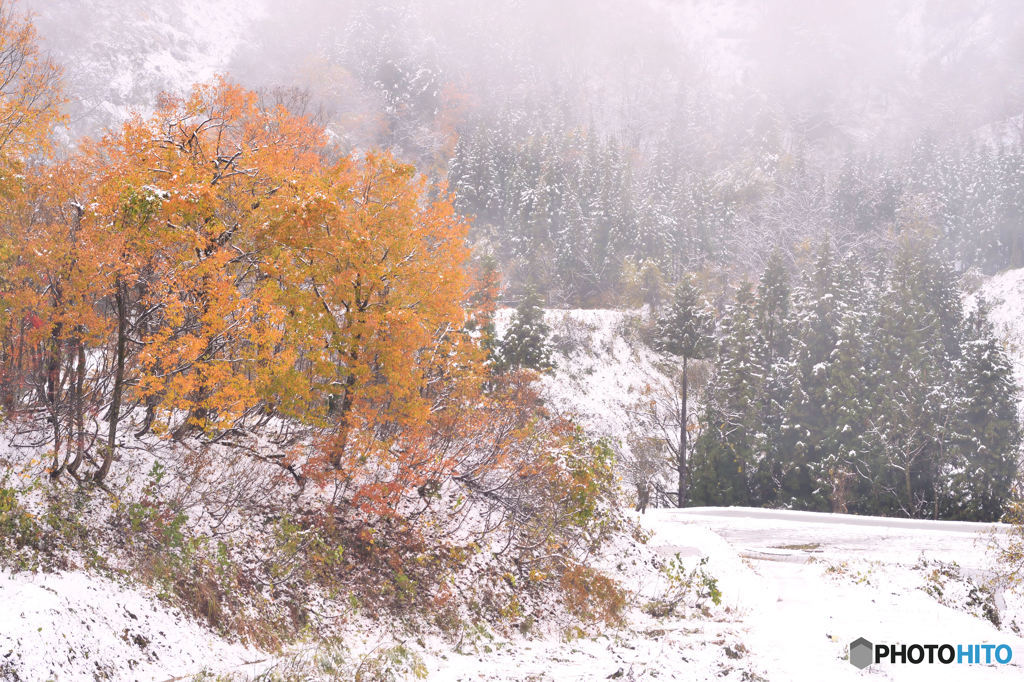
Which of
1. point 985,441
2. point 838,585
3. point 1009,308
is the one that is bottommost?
point 838,585

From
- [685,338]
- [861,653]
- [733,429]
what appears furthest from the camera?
[685,338]

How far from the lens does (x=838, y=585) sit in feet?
47.2

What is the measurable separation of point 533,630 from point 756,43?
159 metres

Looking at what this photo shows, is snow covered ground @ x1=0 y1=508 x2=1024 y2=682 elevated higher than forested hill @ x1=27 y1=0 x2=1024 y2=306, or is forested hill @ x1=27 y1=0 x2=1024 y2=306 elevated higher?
forested hill @ x1=27 y1=0 x2=1024 y2=306

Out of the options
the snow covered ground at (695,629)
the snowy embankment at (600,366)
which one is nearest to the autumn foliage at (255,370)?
the snow covered ground at (695,629)

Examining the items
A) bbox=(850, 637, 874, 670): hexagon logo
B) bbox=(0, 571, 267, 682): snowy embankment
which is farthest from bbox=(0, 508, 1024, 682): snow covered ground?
bbox=(850, 637, 874, 670): hexagon logo

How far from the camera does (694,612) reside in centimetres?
1312

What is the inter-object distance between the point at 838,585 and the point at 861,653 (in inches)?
222

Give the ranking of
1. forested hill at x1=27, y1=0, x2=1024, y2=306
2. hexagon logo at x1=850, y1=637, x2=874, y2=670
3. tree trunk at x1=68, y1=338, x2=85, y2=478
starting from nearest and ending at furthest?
1. hexagon logo at x1=850, y1=637, x2=874, y2=670
2. tree trunk at x1=68, y1=338, x2=85, y2=478
3. forested hill at x1=27, y1=0, x2=1024, y2=306

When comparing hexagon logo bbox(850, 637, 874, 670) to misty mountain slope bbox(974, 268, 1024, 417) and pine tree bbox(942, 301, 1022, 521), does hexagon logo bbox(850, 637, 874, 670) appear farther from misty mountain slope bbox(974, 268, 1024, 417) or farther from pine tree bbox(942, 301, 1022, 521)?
misty mountain slope bbox(974, 268, 1024, 417)

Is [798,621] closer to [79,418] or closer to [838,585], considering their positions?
[838,585]

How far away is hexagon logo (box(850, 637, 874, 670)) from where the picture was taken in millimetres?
9016

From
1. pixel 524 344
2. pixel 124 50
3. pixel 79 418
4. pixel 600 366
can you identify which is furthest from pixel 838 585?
pixel 124 50

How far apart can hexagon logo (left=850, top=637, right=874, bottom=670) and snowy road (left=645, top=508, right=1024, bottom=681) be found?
181mm
